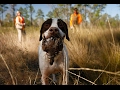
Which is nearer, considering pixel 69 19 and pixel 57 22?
pixel 57 22

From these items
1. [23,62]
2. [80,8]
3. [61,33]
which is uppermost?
[80,8]

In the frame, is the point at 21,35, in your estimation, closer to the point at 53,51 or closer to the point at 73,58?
the point at 73,58

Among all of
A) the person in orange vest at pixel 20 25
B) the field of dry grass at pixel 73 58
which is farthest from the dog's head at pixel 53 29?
the person in orange vest at pixel 20 25

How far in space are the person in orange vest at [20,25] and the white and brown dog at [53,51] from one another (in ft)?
2.27

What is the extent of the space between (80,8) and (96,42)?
70cm

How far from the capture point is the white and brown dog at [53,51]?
2.63 m

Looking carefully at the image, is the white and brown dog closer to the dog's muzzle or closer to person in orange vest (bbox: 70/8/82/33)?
the dog's muzzle

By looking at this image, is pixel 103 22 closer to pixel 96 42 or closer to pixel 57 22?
pixel 96 42

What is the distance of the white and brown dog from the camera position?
2631mm

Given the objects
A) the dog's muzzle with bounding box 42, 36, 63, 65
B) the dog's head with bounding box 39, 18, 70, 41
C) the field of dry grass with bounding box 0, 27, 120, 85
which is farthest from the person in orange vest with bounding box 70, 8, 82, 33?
the dog's muzzle with bounding box 42, 36, 63, 65

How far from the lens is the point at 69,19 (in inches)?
142

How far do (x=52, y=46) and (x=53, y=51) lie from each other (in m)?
0.09
